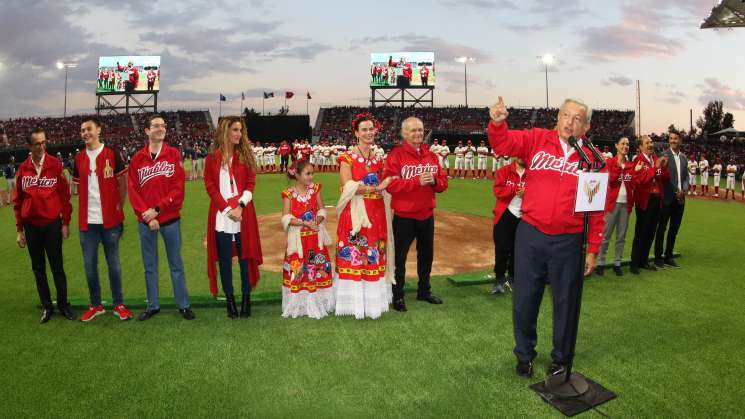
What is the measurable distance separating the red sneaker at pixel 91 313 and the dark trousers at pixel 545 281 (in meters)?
4.34

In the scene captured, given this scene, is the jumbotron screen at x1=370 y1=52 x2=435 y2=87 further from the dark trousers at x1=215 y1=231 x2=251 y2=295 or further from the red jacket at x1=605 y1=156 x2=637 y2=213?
the dark trousers at x1=215 y1=231 x2=251 y2=295

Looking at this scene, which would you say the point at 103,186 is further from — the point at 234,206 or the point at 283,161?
the point at 283,161

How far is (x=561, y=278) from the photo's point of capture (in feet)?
12.5

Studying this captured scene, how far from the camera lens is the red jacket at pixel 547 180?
3.68 m

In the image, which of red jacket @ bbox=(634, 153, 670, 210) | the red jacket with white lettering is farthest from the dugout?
the red jacket with white lettering

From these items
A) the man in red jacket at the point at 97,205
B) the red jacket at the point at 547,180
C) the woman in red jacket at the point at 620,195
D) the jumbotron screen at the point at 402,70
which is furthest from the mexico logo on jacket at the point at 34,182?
the jumbotron screen at the point at 402,70

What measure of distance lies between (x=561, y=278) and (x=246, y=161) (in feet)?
10.9

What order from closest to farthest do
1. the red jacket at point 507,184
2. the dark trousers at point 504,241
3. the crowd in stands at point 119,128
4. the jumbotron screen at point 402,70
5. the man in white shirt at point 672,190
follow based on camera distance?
the red jacket at point 507,184
the dark trousers at point 504,241
the man in white shirt at point 672,190
the crowd in stands at point 119,128
the jumbotron screen at point 402,70

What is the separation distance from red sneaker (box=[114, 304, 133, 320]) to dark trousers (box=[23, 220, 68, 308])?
0.60 meters

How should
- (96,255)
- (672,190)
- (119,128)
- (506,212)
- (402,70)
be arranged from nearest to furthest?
(96,255), (506,212), (672,190), (402,70), (119,128)

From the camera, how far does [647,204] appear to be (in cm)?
734

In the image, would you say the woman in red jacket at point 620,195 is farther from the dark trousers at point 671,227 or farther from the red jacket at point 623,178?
the dark trousers at point 671,227

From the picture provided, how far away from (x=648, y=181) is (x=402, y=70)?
4513 centimetres

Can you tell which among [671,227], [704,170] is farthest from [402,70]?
[671,227]
